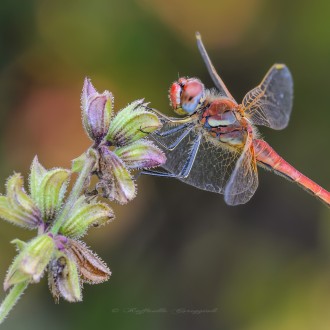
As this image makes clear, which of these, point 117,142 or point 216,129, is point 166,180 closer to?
point 216,129

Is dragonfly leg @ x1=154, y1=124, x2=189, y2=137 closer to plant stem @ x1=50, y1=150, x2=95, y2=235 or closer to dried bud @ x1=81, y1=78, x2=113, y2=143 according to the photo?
dried bud @ x1=81, y1=78, x2=113, y2=143

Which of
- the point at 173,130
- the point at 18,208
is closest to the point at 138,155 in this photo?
the point at 18,208

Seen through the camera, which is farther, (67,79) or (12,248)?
(67,79)

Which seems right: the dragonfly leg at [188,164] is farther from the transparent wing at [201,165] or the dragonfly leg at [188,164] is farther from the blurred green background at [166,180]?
the blurred green background at [166,180]

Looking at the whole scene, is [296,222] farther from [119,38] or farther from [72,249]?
[72,249]

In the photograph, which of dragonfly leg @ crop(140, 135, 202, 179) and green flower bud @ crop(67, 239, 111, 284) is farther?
dragonfly leg @ crop(140, 135, 202, 179)

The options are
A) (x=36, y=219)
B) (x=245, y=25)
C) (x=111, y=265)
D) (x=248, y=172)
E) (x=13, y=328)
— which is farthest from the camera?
(x=245, y=25)

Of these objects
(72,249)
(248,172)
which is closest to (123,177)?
(72,249)

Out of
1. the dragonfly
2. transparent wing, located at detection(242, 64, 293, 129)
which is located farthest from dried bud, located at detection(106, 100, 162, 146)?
transparent wing, located at detection(242, 64, 293, 129)
